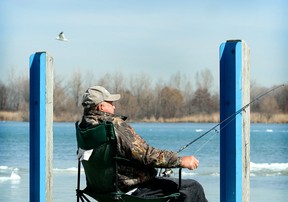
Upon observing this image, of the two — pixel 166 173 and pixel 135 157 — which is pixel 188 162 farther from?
pixel 166 173

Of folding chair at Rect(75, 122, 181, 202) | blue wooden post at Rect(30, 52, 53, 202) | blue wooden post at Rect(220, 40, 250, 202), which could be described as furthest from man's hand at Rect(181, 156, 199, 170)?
blue wooden post at Rect(30, 52, 53, 202)

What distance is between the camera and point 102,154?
5445 mm

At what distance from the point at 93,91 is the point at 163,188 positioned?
74cm

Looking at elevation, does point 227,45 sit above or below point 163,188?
above

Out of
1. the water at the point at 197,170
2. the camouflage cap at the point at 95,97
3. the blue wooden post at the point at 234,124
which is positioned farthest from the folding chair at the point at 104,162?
the water at the point at 197,170

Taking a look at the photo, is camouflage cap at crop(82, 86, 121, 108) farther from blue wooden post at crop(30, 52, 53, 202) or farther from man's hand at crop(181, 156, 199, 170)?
blue wooden post at crop(30, 52, 53, 202)

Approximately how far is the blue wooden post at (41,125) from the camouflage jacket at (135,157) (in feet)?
A: 3.95

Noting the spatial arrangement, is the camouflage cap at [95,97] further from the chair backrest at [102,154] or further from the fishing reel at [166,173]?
the fishing reel at [166,173]

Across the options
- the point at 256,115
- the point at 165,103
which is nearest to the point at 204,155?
the point at 165,103

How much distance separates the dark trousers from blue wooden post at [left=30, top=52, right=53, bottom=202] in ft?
4.35

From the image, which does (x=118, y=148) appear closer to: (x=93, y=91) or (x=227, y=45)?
(x=93, y=91)

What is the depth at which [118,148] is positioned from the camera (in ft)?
17.7

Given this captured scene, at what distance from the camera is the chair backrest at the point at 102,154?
541 cm

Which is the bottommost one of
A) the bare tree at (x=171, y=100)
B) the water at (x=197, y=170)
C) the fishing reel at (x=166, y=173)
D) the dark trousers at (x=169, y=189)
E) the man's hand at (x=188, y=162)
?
the water at (x=197, y=170)
